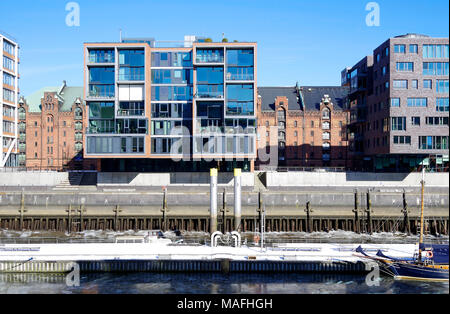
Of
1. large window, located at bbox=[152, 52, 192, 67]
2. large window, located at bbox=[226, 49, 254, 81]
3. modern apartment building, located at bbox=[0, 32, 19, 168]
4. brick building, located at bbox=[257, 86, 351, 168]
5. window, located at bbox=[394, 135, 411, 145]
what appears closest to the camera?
window, located at bbox=[394, 135, 411, 145]

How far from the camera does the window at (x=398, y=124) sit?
75938mm

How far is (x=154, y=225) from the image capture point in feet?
215

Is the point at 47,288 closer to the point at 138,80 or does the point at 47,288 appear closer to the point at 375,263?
the point at 375,263

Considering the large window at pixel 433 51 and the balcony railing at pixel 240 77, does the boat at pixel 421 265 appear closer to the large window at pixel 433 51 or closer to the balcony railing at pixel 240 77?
the balcony railing at pixel 240 77

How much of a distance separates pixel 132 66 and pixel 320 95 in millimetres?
58840

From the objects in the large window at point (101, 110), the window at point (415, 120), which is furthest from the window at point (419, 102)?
the large window at point (101, 110)

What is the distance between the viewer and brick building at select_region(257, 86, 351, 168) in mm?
111438

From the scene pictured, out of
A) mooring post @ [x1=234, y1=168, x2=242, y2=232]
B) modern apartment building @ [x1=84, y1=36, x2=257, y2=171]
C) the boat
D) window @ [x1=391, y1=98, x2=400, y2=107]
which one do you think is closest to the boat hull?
the boat

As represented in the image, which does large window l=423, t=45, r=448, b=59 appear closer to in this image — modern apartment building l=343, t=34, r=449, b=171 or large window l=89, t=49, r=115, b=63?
modern apartment building l=343, t=34, r=449, b=171

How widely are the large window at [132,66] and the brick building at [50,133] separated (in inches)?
1738

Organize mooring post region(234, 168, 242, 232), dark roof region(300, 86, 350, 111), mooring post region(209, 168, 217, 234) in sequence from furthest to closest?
dark roof region(300, 86, 350, 111) → mooring post region(234, 168, 242, 232) → mooring post region(209, 168, 217, 234)

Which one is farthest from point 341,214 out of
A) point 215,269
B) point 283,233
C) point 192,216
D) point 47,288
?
point 47,288

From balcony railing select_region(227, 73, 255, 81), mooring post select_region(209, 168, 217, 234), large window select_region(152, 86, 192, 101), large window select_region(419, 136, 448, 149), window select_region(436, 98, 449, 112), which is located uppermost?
balcony railing select_region(227, 73, 255, 81)

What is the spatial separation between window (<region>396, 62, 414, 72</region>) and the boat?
42775mm
